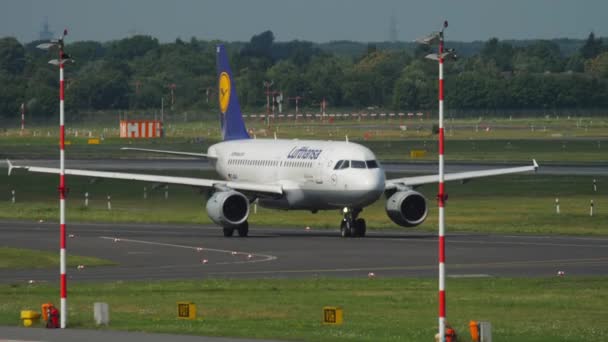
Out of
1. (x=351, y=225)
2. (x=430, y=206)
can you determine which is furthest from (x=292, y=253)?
(x=430, y=206)

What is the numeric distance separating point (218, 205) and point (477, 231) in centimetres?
1116

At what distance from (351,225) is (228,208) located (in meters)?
4.97

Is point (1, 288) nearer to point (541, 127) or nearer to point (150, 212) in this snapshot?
point (150, 212)

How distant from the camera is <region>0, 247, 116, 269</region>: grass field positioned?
167 feet

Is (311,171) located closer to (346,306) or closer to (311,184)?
(311,184)

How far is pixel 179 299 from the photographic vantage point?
126ft

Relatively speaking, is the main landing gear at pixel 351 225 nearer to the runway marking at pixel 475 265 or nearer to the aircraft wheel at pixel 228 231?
the aircraft wheel at pixel 228 231

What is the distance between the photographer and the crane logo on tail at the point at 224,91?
242 ft

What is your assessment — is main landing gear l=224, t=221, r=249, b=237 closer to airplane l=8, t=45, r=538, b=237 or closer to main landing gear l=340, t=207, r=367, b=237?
airplane l=8, t=45, r=538, b=237

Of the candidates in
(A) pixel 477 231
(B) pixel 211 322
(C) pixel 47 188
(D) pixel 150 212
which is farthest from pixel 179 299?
(C) pixel 47 188

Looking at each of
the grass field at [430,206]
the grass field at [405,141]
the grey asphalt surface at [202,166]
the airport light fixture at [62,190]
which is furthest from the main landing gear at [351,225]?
the grass field at [405,141]

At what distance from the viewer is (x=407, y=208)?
2452 inches

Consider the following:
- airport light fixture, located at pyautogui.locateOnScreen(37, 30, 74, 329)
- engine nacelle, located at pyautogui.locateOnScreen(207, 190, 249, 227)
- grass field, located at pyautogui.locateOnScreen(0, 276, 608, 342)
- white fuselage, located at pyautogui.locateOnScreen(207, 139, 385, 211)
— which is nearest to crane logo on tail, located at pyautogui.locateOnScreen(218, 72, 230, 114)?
white fuselage, located at pyautogui.locateOnScreen(207, 139, 385, 211)

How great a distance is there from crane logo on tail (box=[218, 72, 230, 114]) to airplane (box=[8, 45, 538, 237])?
5.27m
